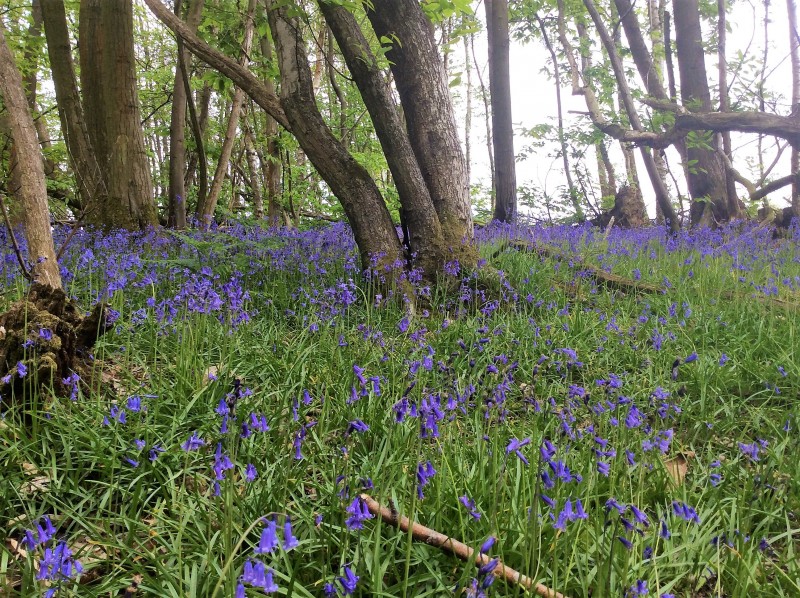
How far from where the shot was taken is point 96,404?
7.88 ft

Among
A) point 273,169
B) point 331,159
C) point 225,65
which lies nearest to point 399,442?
point 331,159

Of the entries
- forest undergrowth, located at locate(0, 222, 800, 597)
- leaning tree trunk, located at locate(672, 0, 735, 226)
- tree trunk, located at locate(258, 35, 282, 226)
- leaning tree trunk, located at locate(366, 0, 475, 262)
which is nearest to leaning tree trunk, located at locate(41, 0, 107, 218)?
forest undergrowth, located at locate(0, 222, 800, 597)

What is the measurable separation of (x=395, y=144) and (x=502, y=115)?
5.85m

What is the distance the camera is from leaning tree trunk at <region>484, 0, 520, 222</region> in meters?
9.28

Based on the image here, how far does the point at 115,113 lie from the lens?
20.4 ft

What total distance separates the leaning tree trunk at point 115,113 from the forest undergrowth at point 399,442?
1.60 metres

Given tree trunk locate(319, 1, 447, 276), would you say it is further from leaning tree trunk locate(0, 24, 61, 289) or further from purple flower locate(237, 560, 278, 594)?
purple flower locate(237, 560, 278, 594)

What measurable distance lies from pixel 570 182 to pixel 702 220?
14.2 feet

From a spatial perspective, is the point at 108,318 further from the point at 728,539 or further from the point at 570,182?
the point at 570,182

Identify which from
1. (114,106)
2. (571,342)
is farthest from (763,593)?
(114,106)

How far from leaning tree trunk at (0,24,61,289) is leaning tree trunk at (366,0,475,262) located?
2672mm

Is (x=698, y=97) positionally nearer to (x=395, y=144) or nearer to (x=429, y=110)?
(x=429, y=110)

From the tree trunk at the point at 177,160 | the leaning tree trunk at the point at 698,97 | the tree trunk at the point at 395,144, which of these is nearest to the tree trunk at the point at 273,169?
the tree trunk at the point at 177,160

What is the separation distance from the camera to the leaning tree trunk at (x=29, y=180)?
273cm
